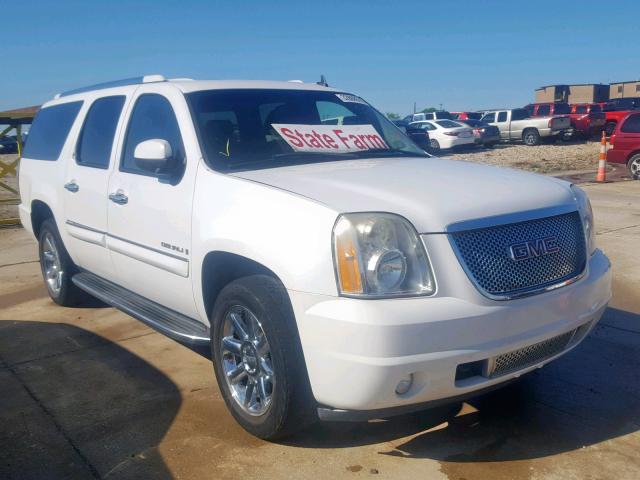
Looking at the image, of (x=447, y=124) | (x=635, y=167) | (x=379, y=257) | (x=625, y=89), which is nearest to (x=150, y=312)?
(x=379, y=257)

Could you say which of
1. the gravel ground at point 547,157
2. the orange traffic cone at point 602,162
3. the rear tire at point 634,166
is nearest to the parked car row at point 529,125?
the gravel ground at point 547,157

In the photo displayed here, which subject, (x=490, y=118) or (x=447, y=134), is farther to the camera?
(x=490, y=118)

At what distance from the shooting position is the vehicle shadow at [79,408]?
10.5 feet

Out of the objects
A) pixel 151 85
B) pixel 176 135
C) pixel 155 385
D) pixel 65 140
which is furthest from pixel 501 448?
pixel 65 140

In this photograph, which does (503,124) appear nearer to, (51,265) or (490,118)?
(490,118)

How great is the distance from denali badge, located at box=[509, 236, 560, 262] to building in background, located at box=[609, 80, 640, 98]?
193 feet

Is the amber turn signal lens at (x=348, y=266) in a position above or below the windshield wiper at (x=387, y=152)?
below

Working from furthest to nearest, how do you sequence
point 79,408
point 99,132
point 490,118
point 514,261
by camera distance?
point 490,118
point 99,132
point 79,408
point 514,261

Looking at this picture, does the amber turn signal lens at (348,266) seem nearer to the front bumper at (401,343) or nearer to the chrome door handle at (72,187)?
the front bumper at (401,343)

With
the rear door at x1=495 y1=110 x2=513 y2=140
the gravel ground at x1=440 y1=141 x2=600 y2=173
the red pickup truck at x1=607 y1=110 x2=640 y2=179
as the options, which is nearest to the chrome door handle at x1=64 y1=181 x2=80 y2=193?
the red pickup truck at x1=607 y1=110 x2=640 y2=179

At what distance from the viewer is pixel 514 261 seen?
9.75 ft

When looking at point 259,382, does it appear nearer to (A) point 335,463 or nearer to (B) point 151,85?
(A) point 335,463

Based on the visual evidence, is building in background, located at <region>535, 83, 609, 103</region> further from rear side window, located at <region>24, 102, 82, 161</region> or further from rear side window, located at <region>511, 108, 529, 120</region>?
rear side window, located at <region>24, 102, 82, 161</region>

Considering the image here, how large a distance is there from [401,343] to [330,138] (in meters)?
1.89
